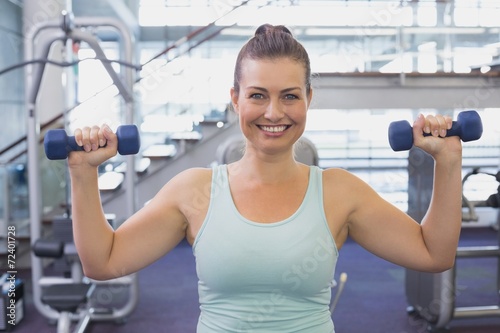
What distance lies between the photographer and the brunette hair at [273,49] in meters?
1.01

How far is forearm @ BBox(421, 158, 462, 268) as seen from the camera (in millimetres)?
1022

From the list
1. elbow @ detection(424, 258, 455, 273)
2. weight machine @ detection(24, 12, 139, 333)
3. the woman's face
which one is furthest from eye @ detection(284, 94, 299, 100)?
weight machine @ detection(24, 12, 139, 333)

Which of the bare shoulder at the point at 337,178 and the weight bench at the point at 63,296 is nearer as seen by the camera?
the bare shoulder at the point at 337,178

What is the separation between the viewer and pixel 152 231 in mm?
1062

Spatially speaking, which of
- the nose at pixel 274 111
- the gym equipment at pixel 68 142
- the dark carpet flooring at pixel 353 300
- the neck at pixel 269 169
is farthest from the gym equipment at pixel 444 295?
the gym equipment at pixel 68 142

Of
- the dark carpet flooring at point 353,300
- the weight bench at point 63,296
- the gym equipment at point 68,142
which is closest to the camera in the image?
the gym equipment at point 68,142

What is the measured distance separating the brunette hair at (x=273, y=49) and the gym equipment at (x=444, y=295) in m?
2.02

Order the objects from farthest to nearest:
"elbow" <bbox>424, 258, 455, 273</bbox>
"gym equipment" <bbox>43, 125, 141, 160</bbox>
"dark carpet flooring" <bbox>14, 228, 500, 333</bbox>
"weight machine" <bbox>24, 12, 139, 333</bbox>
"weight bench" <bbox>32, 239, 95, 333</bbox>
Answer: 1. "dark carpet flooring" <bbox>14, 228, 500, 333</bbox>
2. "weight machine" <bbox>24, 12, 139, 333</bbox>
3. "weight bench" <bbox>32, 239, 95, 333</bbox>
4. "elbow" <bbox>424, 258, 455, 273</bbox>
5. "gym equipment" <bbox>43, 125, 141, 160</bbox>

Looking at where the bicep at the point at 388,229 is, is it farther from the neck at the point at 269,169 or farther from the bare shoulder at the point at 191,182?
the bare shoulder at the point at 191,182

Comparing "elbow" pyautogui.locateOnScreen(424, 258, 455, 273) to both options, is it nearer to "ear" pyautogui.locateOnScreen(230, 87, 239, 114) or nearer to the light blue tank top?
the light blue tank top

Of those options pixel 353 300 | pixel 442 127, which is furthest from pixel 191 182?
pixel 353 300

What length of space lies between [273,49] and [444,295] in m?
2.39

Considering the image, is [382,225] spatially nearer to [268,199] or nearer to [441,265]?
[441,265]

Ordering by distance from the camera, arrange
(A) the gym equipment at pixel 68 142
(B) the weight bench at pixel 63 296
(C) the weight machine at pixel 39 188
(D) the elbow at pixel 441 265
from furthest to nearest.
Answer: (C) the weight machine at pixel 39 188
(B) the weight bench at pixel 63 296
(D) the elbow at pixel 441 265
(A) the gym equipment at pixel 68 142
